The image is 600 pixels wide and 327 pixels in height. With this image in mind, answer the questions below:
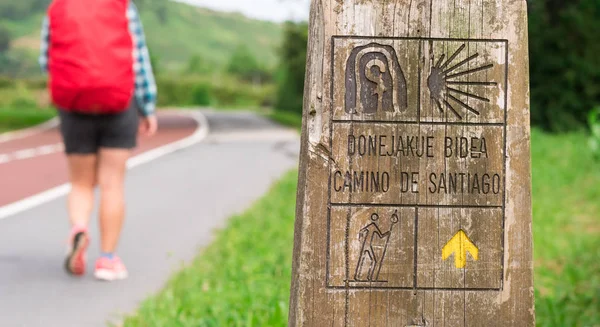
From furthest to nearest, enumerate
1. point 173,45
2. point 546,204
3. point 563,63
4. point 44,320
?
point 173,45 < point 563,63 < point 546,204 < point 44,320

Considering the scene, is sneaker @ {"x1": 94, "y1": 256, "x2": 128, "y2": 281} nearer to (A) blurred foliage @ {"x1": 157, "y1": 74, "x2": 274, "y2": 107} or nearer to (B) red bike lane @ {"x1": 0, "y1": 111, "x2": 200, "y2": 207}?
(B) red bike lane @ {"x1": 0, "y1": 111, "x2": 200, "y2": 207}

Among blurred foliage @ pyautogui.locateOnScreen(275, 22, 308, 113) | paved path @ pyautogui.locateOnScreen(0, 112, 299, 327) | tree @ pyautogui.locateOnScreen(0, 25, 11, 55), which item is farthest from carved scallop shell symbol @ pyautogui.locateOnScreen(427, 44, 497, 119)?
tree @ pyautogui.locateOnScreen(0, 25, 11, 55)

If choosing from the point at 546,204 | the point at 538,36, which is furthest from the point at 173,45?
the point at 546,204

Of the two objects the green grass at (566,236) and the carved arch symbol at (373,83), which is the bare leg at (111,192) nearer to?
the green grass at (566,236)

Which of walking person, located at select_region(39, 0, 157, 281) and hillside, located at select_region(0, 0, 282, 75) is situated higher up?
hillside, located at select_region(0, 0, 282, 75)

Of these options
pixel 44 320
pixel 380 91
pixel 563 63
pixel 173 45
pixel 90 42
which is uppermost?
pixel 173 45

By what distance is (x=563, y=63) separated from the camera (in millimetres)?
17609

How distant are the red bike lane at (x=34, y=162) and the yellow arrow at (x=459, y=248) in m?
6.44

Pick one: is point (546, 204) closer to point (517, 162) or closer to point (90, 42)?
point (90, 42)

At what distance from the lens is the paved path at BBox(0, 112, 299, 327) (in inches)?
194

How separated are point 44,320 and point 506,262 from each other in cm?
258

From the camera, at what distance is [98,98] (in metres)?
5.01

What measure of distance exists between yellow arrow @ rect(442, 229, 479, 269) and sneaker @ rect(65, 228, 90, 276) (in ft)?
9.02

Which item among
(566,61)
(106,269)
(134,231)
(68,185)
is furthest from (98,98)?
(566,61)
